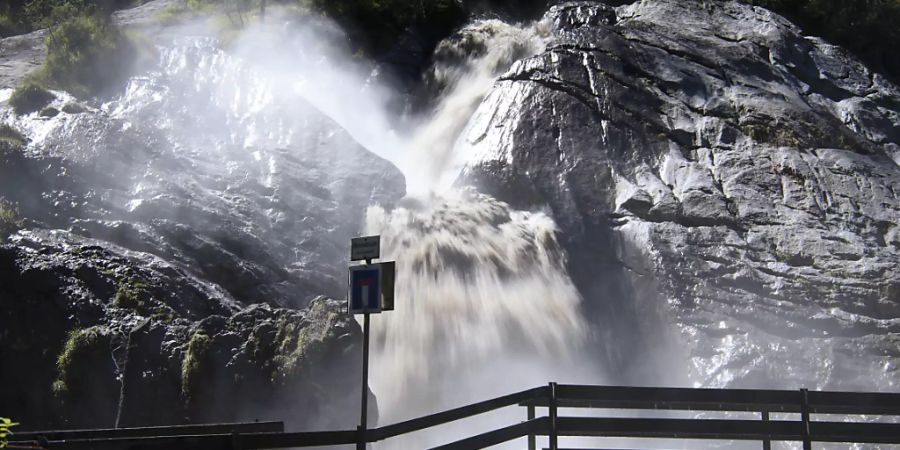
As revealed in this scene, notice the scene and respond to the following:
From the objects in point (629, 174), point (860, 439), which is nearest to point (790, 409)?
point (860, 439)

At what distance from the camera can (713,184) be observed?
19.4 metres

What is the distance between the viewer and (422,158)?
74.5ft

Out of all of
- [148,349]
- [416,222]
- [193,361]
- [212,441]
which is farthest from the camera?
[416,222]

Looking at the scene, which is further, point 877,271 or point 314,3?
point 314,3

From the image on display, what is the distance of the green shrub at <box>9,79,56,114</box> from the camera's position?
18.4m

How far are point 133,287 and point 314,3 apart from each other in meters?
17.4

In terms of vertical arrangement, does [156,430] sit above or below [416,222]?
below

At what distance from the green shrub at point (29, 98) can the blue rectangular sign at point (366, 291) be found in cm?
1230

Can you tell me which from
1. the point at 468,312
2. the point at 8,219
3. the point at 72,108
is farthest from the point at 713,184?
the point at 8,219

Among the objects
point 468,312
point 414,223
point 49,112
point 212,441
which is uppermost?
point 49,112

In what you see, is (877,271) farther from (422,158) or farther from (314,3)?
(314,3)

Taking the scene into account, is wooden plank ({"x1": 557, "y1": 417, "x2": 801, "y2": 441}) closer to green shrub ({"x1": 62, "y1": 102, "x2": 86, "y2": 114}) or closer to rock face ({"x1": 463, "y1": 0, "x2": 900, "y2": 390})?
rock face ({"x1": 463, "y1": 0, "x2": 900, "y2": 390})

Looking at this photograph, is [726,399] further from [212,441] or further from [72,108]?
[72,108]

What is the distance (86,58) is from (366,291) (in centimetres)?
1401
